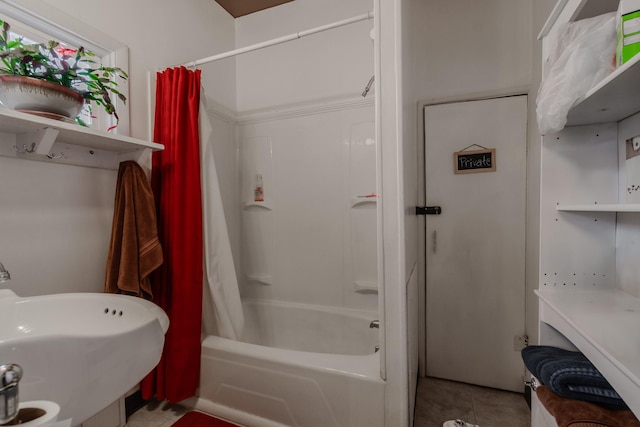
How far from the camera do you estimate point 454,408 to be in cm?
171

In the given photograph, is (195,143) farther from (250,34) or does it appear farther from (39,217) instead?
(250,34)

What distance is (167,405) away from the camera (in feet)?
5.35

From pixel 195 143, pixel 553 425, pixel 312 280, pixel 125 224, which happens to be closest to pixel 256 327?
pixel 312 280

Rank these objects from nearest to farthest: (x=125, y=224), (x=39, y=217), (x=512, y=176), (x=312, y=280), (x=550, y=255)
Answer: (x=550, y=255)
(x=39, y=217)
(x=125, y=224)
(x=512, y=176)
(x=312, y=280)

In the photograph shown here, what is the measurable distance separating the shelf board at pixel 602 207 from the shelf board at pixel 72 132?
1.81 metres

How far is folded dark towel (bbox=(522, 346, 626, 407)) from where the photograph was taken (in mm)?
752

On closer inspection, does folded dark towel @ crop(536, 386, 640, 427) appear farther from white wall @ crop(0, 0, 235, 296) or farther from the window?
the window

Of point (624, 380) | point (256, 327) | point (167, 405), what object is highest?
point (624, 380)

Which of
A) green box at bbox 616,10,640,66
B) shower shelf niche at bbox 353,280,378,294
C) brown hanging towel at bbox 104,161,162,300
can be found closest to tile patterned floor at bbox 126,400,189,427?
brown hanging towel at bbox 104,161,162,300

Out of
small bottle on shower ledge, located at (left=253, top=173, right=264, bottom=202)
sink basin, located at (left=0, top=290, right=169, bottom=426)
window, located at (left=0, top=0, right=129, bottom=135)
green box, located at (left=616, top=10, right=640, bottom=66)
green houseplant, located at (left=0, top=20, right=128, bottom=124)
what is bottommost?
sink basin, located at (left=0, top=290, right=169, bottom=426)

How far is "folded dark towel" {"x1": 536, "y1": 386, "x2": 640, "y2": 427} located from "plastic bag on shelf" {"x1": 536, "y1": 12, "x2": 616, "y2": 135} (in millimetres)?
805

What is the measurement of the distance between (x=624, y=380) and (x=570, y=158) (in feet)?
2.54

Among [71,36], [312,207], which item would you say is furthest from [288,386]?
[71,36]

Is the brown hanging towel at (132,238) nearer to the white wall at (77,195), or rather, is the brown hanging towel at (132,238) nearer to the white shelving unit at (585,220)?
the white wall at (77,195)
